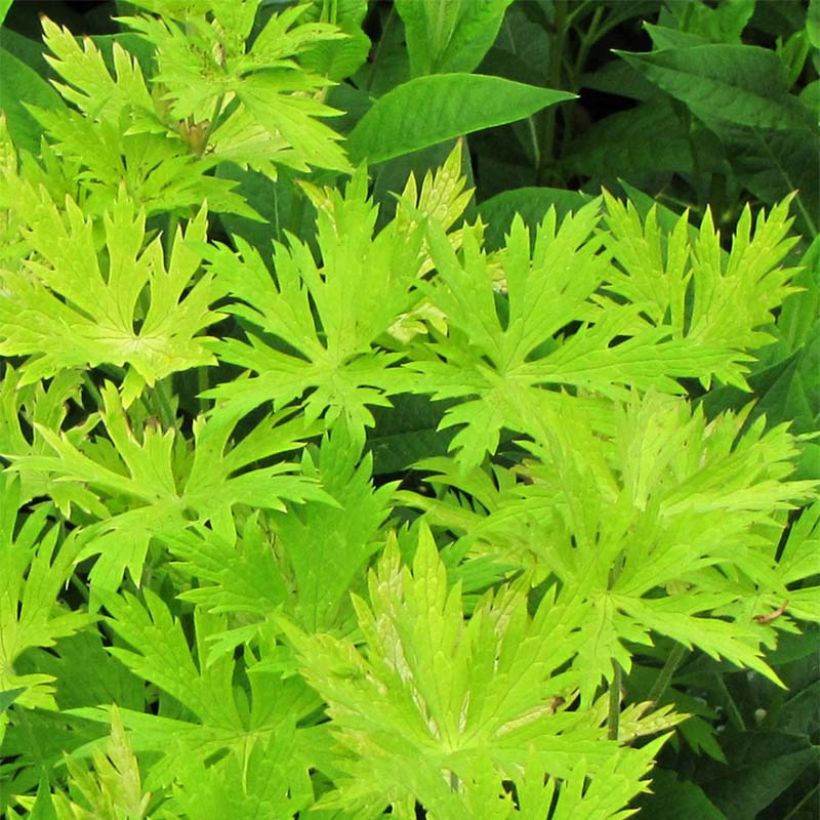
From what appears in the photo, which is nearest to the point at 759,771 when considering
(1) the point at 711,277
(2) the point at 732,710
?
(2) the point at 732,710

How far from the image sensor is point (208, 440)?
685 mm

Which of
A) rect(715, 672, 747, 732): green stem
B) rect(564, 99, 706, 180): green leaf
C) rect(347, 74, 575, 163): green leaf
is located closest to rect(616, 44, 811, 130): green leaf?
rect(564, 99, 706, 180): green leaf

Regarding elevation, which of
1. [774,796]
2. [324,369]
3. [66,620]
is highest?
[324,369]

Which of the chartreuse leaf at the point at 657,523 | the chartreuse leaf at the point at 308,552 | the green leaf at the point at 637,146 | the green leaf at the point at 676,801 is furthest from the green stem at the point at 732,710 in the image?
the green leaf at the point at 637,146

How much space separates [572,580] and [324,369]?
0.58 feet

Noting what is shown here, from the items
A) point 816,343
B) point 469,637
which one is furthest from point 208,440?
point 816,343

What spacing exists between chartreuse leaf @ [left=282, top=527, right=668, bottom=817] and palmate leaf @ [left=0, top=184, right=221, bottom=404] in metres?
0.19

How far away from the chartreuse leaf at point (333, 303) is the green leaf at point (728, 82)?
50 cm

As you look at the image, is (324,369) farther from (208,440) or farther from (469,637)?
(469,637)

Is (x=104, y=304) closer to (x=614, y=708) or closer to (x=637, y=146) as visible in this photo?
(x=614, y=708)

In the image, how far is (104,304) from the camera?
701 mm

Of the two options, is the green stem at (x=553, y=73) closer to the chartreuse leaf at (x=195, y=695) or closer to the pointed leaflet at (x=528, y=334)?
the pointed leaflet at (x=528, y=334)

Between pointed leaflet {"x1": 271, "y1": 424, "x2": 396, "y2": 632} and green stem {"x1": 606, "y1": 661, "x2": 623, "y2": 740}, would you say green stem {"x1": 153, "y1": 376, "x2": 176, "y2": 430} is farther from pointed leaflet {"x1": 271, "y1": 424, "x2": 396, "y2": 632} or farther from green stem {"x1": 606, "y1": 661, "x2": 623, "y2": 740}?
green stem {"x1": 606, "y1": 661, "x2": 623, "y2": 740}

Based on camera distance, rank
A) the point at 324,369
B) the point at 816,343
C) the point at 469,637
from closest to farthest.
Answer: the point at 469,637 → the point at 324,369 → the point at 816,343
